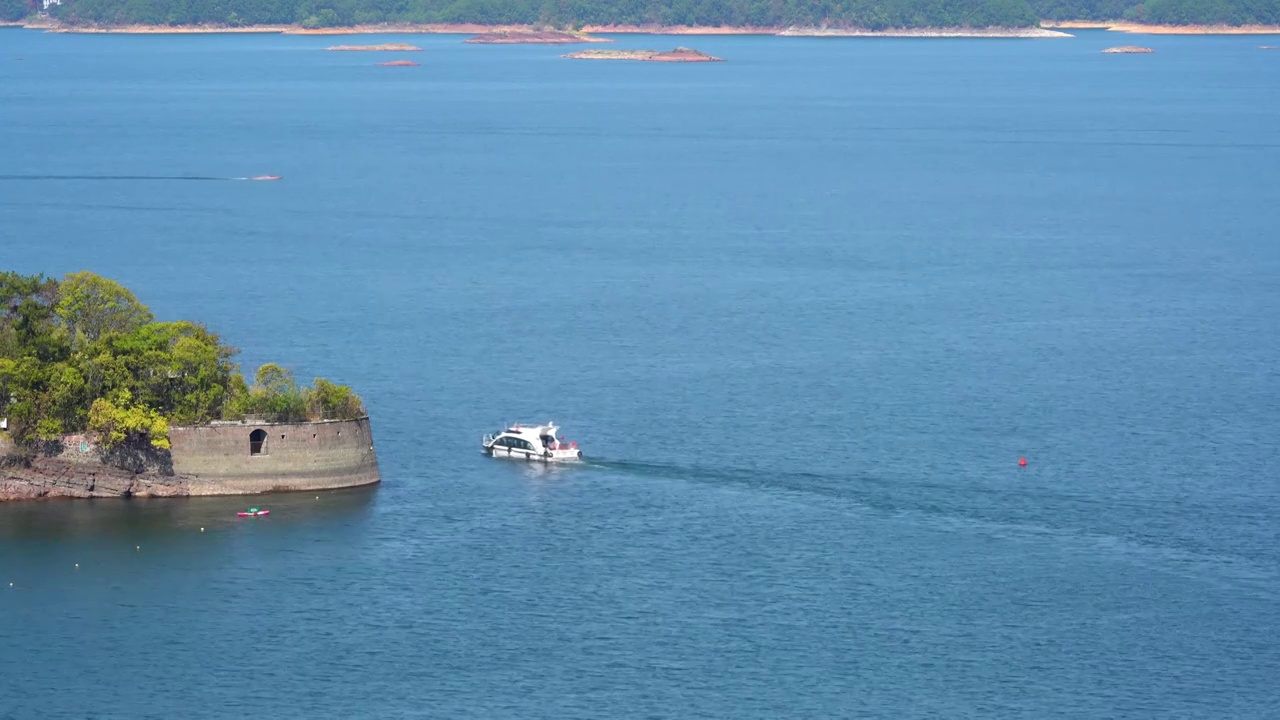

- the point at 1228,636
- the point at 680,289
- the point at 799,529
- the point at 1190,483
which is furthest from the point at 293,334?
the point at 1228,636

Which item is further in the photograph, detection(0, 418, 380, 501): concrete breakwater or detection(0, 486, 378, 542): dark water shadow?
detection(0, 418, 380, 501): concrete breakwater

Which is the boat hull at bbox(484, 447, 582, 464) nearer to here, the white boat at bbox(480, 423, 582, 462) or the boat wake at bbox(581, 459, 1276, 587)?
the white boat at bbox(480, 423, 582, 462)

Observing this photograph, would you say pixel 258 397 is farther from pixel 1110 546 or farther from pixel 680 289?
pixel 680 289

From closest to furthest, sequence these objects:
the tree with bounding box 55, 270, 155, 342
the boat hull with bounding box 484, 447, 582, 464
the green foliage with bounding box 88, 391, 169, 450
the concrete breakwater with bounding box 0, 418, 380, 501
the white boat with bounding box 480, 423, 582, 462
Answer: the green foliage with bounding box 88, 391, 169, 450 → the concrete breakwater with bounding box 0, 418, 380, 501 → the tree with bounding box 55, 270, 155, 342 → the boat hull with bounding box 484, 447, 582, 464 → the white boat with bounding box 480, 423, 582, 462

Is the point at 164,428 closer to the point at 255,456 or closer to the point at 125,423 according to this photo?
the point at 125,423

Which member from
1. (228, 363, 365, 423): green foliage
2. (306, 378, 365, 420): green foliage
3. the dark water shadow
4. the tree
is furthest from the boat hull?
the tree
